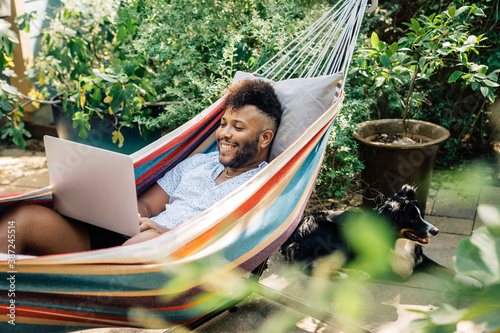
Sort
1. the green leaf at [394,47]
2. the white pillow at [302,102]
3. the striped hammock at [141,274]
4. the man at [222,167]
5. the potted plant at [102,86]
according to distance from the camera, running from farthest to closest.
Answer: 1. the potted plant at [102,86]
2. the green leaf at [394,47]
3. the white pillow at [302,102]
4. the man at [222,167]
5. the striped hammock at [141,274]

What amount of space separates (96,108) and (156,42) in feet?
2.11

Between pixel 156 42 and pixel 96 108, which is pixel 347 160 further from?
pixel 96 108

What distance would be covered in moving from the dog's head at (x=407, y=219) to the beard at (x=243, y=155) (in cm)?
66

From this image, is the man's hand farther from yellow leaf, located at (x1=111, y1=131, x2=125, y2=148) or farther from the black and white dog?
yellow leaf, located at (x1=111, y1=131, x2=125, y2=148)

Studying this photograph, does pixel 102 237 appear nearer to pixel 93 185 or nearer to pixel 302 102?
pixel 93 185

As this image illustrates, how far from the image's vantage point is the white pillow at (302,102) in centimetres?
209

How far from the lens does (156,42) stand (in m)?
3.07

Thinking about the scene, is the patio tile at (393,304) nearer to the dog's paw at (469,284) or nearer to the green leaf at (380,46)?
the green leaf at (380,46)

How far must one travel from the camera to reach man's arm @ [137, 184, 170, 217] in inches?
78.2

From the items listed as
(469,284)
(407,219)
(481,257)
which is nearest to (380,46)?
(407,219)

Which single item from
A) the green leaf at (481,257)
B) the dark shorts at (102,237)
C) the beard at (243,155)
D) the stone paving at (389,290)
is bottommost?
the stone paving at (389,290)

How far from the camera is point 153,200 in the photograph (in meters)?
2.02

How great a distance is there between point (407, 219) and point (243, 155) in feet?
2.66

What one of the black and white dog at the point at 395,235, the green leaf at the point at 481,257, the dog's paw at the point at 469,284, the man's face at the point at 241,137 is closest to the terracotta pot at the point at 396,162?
the black and white dog at the point at 395,235
